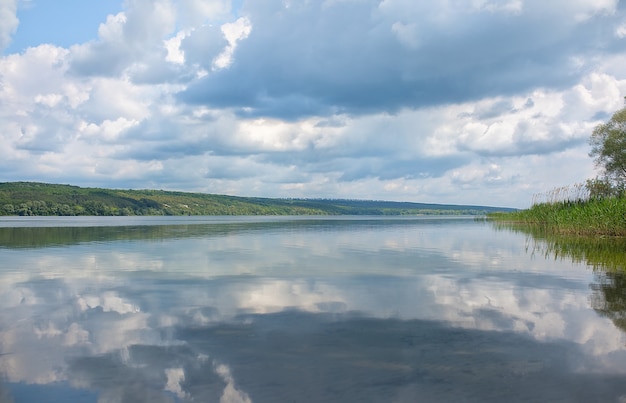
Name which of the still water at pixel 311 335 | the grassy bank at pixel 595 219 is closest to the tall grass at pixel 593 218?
the grassy bank at pixel 595 219

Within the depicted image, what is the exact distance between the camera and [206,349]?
28.8ft

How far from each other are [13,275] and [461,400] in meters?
17.3

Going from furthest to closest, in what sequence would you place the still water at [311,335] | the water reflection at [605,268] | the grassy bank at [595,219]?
the grassy bank at [595,219] < the water reflection at [605,268] < the still water at [311,335]

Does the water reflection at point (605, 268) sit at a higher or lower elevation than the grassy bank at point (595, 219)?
lower

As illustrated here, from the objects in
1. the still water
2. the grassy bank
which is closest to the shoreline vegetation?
the grassy bank

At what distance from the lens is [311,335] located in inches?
385

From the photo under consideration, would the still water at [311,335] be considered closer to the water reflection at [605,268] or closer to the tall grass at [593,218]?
the water reflection at [605,268]

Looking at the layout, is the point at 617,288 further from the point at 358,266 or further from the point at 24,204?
the point at 24,204

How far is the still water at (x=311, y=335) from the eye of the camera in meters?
6.99

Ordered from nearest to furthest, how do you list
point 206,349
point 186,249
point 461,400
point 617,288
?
point 461,400 → point 206,349 → point 617,288 → point 186,249

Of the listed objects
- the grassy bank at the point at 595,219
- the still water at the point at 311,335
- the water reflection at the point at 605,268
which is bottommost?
the still water at the point at 311,335

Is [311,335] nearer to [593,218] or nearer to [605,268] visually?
[605,268]

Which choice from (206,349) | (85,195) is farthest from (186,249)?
(85,195)

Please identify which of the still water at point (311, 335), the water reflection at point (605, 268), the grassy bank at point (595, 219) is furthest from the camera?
the grassy bank at point (595, 219)
